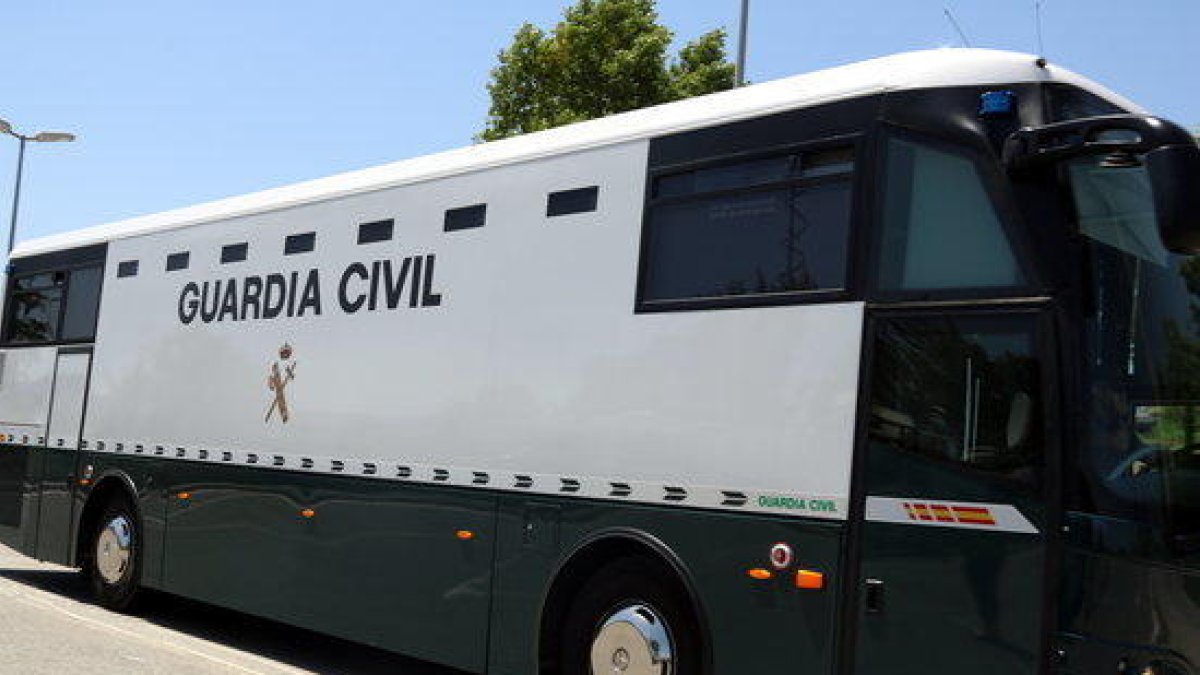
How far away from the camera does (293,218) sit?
9.38 meters

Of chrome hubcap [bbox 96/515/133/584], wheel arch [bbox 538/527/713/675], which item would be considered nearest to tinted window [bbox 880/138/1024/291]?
wheel arch [bbox 538/527/713/675]

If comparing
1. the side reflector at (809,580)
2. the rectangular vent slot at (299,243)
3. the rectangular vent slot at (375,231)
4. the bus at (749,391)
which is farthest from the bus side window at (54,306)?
the side reflector at (809,580)

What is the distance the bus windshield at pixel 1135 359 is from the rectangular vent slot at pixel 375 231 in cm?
475

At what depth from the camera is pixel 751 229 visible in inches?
241

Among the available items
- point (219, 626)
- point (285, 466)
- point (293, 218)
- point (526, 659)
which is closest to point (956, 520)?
point (526, 659)

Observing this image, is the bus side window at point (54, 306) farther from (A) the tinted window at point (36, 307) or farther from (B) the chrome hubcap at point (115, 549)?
(B) the chrome hubcap at point (115, 549)

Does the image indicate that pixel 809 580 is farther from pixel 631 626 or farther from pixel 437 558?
pixel 437 558

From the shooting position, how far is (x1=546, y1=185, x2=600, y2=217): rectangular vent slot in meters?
7.02

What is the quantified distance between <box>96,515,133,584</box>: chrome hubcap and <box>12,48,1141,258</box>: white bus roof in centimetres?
293

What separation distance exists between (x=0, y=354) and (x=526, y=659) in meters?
8.69

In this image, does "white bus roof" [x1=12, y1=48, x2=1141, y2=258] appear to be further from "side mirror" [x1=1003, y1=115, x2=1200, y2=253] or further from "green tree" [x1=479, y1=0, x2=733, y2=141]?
"green tree" [x1=479, y1=0, x2=733, y2=141]

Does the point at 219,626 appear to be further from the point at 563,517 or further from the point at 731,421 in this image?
the point at 731,421

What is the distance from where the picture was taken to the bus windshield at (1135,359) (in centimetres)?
488

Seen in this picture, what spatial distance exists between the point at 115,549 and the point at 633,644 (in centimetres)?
654
